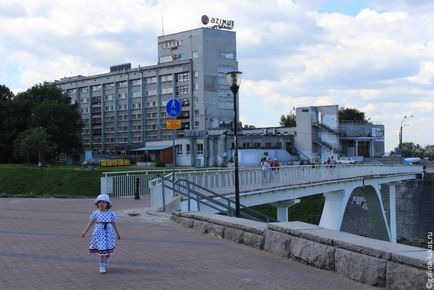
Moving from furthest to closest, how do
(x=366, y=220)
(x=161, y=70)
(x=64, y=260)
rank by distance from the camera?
(x=161, y=70) < (x=366, y=220) < (x=64, y=260)

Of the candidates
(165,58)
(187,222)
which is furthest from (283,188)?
→ (165,58)

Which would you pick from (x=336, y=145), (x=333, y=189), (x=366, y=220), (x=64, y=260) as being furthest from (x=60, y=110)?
(x=64, y=260)

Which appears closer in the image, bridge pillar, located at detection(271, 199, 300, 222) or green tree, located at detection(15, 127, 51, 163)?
bridge pillar, located at detection(271, 199, 300, 222)

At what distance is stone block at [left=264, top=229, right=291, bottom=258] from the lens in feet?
30.4

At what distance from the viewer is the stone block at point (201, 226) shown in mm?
12555

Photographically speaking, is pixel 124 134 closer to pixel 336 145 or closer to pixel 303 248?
pixel 336 145

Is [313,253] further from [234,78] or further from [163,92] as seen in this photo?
[163,92]

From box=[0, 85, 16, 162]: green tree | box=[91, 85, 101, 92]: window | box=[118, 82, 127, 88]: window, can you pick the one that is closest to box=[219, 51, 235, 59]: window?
box=[118, 82, 127, 88]: window

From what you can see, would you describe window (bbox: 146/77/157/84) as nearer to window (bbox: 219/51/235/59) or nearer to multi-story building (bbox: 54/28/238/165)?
multi-story building (bbox: 54/28/238/165)

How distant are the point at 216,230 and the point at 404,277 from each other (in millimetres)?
6035

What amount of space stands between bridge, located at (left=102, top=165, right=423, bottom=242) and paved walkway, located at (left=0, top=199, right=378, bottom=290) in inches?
162

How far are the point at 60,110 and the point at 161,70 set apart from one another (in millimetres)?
27179

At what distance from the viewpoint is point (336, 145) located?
292ft

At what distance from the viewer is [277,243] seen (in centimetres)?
956
